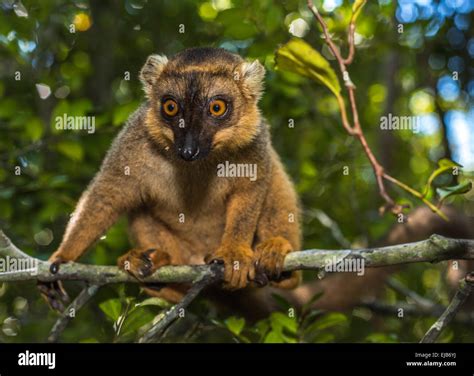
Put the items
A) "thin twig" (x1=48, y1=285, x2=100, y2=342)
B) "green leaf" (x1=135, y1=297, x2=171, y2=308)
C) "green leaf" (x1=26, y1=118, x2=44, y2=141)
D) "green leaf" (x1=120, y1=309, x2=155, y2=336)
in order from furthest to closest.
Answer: "green leaf" (x1=26, y1=118, x2=44, y2=141) < "green leaf" (x1=135, y1=297, x2=171, y2=308) < "green leaf" (x1=120, y1=309, x2=155, y2=336) < "thin twig" (x1=48, y1=285, x2=100, y2=342)

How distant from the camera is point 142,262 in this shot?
5.54 metres

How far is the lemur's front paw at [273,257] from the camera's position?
5559 mm

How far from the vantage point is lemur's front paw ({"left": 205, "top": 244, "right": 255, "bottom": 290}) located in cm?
552

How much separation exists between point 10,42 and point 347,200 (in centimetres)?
530

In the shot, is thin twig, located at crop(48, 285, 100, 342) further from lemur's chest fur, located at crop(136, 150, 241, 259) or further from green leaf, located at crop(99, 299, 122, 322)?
lemur's chest fur, located at crop(136, 150, 241, 259)

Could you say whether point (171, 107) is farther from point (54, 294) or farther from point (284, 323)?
point (284, 323)

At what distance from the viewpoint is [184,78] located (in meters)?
5.63

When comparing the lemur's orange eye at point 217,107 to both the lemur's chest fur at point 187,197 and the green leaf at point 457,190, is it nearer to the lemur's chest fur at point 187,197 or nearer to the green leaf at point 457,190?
the lemur's chest fur at point 187,197

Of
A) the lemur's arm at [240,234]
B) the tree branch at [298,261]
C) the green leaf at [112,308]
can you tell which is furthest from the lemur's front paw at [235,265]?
the green leaf at [112,308]

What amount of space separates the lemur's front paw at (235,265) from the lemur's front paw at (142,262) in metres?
Answer: 0.49

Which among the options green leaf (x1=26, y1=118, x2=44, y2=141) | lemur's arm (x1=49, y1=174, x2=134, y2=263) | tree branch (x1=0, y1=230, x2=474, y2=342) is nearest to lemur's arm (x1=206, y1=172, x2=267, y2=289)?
tree branch (x1=0, y1=230, x2=474, y2=342)

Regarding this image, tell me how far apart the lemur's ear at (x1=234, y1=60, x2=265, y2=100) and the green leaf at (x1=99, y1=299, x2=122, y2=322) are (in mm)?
2427

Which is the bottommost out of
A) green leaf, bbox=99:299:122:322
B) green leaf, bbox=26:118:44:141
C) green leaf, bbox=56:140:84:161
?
green leaf, bbox=99:299:122:322

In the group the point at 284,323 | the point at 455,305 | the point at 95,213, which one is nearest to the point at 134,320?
the point at 95,213
